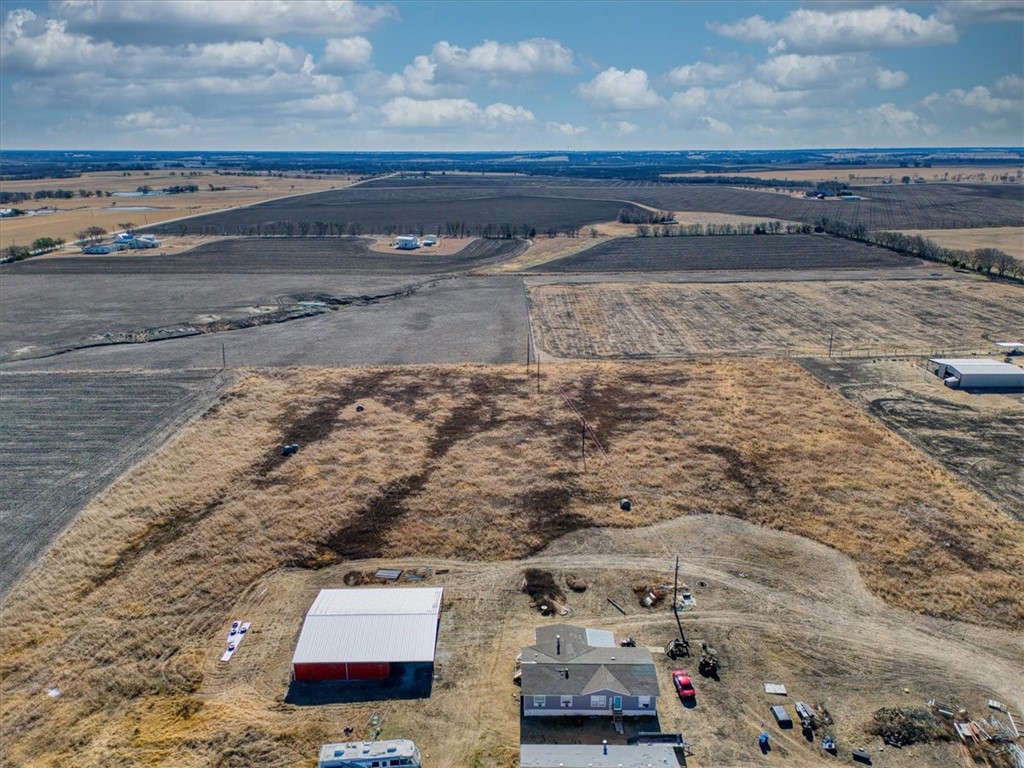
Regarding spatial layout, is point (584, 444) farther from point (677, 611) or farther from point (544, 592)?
point (677, 611)

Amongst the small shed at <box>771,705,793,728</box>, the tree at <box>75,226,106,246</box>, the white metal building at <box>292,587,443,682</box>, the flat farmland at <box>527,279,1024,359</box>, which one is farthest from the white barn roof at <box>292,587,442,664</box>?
the tree at <box>75,226,106,246</box>

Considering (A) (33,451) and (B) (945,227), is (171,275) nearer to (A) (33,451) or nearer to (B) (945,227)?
(A) (33,451)

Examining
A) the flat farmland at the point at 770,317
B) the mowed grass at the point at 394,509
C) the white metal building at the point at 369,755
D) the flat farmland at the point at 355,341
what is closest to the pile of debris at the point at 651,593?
the mowed grass at the point at 394,509

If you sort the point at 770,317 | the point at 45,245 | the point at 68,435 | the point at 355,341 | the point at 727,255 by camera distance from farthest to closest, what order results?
the point at 45,245 → the point at 727,255 → the point at 770,317 → the point at 355,341 → the point at 68,435

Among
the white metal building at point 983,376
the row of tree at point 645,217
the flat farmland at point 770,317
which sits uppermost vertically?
the row of tree at point 645,217

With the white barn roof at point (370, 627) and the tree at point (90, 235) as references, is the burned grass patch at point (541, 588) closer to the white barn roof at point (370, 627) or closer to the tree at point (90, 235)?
the white barn roof at point (370, 627)

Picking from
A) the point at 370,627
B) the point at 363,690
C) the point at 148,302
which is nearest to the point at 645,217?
the point at 148,302
